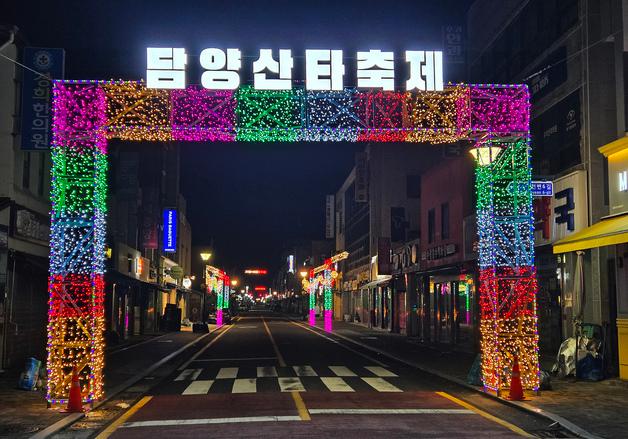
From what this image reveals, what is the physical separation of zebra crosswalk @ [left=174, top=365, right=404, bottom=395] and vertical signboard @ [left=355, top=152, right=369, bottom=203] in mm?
35605

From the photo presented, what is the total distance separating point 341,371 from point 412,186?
34.3 metres

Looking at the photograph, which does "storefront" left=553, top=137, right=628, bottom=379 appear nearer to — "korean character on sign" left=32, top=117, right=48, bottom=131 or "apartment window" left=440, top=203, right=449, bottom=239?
"korean character on sign" left=32, top=117, right=48, bottom=131

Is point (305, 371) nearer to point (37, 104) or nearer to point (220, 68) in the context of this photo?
point (220, 68)

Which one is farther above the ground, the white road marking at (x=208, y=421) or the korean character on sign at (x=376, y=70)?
the korean character on sign at (x=376, y=70)

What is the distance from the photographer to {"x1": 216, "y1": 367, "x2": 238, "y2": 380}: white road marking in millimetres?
18156

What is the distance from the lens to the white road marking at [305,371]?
18.2m

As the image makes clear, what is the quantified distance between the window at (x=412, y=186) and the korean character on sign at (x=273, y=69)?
129 ft

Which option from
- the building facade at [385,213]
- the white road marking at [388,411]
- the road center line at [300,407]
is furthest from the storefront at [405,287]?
the white road marking at [388,411]

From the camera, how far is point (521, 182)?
14672 mm

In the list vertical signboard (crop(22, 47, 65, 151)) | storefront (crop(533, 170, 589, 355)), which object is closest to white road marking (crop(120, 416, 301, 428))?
storefront (crop(533, 170, 589, 355))

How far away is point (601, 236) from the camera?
1496cm

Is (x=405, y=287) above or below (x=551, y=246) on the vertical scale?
below

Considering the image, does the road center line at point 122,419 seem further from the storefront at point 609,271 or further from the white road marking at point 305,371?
the storefront at point 609,271

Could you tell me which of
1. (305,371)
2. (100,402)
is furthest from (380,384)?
(100,402)
